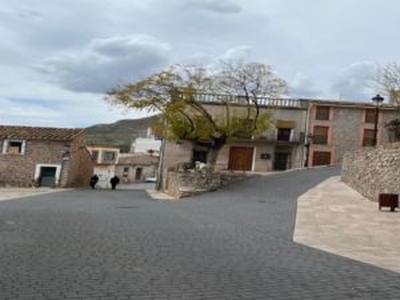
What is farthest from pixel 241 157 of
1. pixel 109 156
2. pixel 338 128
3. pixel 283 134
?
pixel 109 156

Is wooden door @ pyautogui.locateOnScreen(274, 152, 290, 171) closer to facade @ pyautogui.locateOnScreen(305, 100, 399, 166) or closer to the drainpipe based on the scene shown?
the drainpipe

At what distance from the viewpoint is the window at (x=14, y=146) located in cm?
4091

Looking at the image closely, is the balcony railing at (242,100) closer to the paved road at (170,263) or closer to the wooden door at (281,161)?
the wooden door at (281,161)

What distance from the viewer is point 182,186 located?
30.9 meters

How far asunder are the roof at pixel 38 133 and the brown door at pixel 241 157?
1347 centimetres

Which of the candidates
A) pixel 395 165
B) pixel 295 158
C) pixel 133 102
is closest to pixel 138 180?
pixel 295 158

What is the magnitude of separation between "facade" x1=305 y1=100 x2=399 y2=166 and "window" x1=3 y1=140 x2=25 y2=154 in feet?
80.3

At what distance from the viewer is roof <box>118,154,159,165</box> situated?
75.6 metres

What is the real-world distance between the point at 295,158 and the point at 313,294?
4408 cm

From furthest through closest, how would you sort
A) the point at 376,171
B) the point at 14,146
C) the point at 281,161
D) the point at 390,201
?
the point at 281,161 < the point at 14,146 < the point at 376,171 < the point at 390,201

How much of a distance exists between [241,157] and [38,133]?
1758 centimetres

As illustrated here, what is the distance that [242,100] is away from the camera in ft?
126

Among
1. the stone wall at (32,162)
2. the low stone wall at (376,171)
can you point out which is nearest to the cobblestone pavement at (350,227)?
the low stone wall at (376,171)

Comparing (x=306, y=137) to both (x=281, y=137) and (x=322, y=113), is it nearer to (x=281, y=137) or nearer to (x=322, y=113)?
(x=281, y=137)
